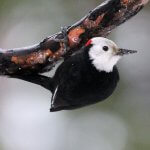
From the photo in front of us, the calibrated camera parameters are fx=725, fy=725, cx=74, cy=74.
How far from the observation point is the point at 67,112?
628cm

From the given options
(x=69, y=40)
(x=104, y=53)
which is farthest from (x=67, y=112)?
(x=69, y=40)

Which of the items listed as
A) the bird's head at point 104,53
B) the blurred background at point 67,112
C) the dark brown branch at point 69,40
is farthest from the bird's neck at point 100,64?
the blurred background at point 67,112

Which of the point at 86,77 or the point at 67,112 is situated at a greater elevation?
the point at 67,112

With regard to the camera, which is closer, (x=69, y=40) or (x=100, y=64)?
(x=69, y=40)

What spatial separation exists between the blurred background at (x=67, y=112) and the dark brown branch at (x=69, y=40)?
3.10 metres

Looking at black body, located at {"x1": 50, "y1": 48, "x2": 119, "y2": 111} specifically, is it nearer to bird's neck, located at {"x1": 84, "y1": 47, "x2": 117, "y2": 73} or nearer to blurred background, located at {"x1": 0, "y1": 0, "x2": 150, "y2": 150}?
bird's neck, located at {"x1": 84, "y1": 47, "x2": 117, "y2": 73}

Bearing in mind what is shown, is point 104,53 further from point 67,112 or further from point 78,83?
point 67,112

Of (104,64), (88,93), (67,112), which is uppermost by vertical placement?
(67,112)

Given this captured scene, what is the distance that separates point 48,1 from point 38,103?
0.88 metres

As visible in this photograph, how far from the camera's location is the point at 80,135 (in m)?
6.25

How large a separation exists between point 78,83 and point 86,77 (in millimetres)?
41

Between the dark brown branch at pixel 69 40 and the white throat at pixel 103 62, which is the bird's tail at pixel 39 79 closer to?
the dark brown branch at pixel 69 40

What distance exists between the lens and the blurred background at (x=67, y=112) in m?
6.04

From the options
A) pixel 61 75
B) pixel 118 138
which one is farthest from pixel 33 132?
pixel 61 75
